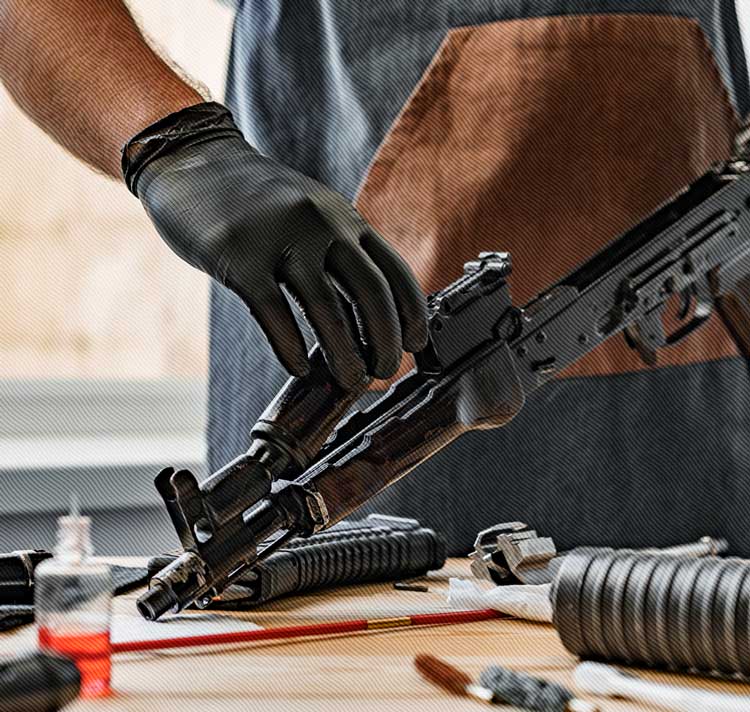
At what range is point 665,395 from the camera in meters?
1.49

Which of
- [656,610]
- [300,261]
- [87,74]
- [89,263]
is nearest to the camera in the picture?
[656,610]

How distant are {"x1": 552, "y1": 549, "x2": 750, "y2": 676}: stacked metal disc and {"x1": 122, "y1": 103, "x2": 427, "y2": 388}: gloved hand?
22cm

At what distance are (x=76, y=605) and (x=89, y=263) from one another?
1.35 metres

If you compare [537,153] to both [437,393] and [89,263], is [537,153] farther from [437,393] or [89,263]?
[89,263]

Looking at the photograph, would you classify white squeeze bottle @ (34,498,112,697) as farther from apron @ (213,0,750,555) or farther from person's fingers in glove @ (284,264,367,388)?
apron @ (213,0,750,555)

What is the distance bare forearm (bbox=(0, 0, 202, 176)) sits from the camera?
3.85 feet

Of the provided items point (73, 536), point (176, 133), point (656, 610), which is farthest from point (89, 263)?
point (656, 610)

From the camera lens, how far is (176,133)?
106 centimetres

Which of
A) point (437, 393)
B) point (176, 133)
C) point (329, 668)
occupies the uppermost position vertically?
point (176, 133)

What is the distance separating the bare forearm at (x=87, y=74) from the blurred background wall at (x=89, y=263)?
0.71m

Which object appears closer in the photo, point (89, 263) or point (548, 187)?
point (548, 187)

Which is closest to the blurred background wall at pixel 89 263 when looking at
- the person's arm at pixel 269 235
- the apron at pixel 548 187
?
the apron at pixel 548 187

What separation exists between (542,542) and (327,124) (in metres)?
0.63

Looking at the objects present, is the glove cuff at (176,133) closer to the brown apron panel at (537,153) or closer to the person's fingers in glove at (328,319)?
the person's fingers in glove at (328,319)
